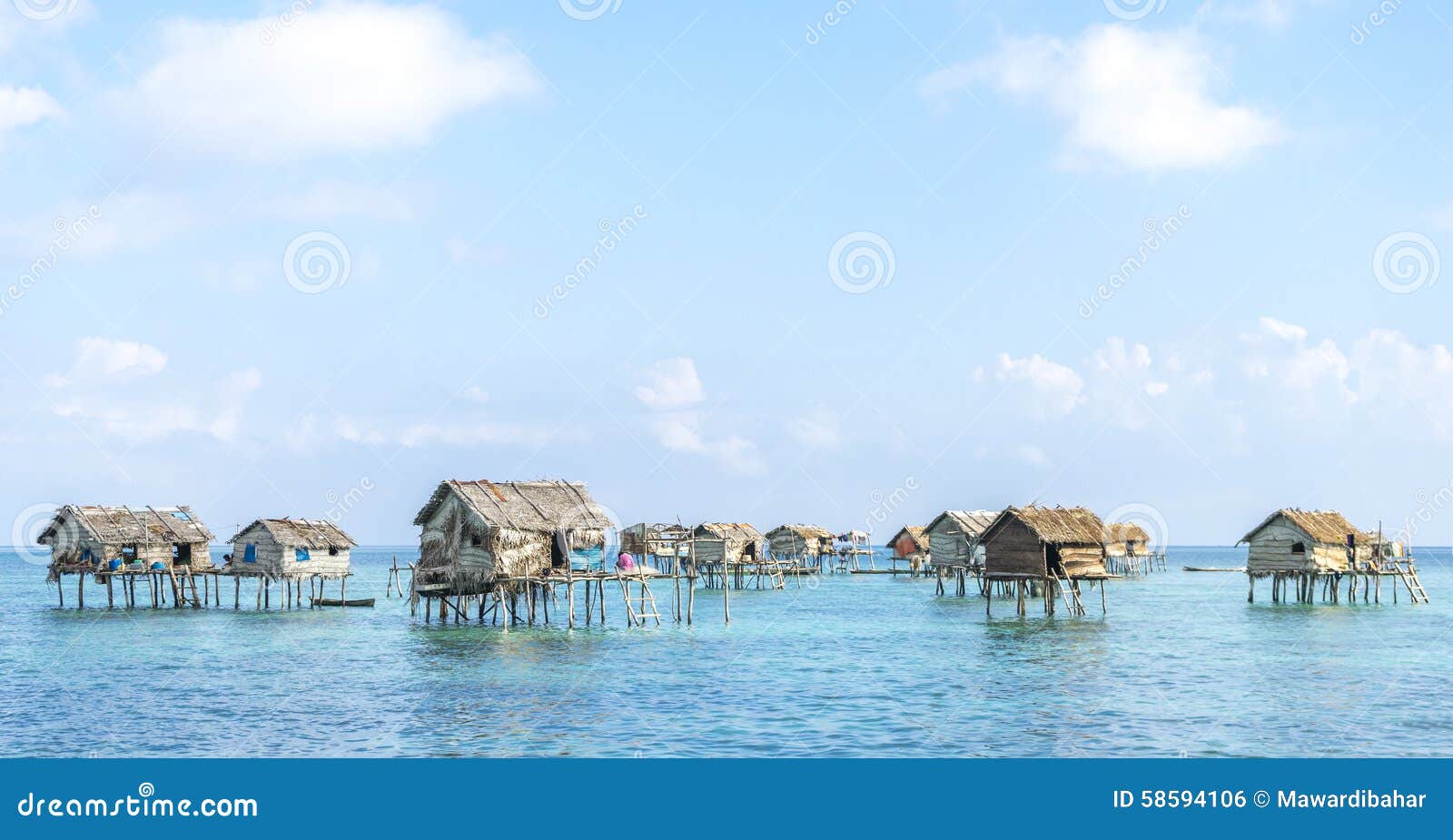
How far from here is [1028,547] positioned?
5075cm

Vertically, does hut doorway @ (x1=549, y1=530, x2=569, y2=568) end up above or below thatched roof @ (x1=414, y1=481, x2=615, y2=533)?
below

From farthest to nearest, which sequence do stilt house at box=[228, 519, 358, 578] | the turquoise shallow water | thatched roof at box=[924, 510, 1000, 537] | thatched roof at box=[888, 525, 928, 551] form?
thatched roof at box=[888, 525, 928, 551]
thatched roof at box=[924, 510, 1000, 537]
stilt house at box=[228, 519, 358, 578]
the turquoise shallow water

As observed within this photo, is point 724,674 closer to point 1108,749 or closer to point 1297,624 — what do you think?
point 1108,749

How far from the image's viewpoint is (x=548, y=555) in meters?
47.5

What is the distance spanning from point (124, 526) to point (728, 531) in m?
41.4

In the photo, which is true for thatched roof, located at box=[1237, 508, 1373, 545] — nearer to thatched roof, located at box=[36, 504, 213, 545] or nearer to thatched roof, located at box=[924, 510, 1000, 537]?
thatched roof, located at box=[924, 510, 1000, 537]

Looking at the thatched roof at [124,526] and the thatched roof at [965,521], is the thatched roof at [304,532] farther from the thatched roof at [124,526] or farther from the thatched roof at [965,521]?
the thatched roof at [965,521]

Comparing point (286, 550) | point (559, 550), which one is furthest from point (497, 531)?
point (286, 550)

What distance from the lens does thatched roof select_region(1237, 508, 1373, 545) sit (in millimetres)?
60656

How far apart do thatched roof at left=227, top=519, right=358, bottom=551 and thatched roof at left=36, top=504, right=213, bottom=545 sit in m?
3.61

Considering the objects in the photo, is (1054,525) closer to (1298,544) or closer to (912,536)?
(1298,544)

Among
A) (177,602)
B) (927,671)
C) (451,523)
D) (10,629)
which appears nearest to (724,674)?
(927,671)

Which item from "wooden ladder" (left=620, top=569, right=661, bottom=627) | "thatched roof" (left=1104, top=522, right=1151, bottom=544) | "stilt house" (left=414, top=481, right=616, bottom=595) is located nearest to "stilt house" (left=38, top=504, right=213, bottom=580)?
"stilt house" (left=414, top=481, right=616, bottom=595)

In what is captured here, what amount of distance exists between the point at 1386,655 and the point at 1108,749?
21.5 meters
